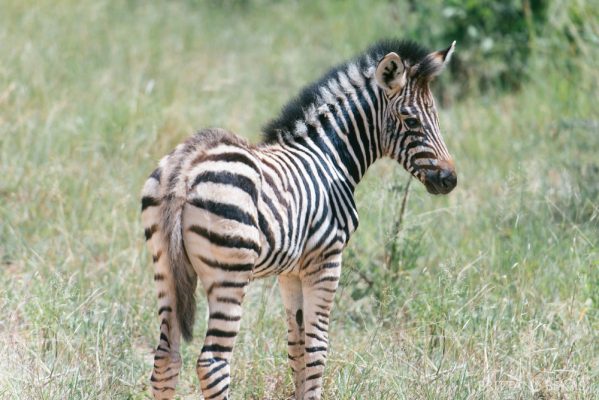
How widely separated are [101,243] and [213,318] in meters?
2.81

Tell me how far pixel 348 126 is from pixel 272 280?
1467 mm

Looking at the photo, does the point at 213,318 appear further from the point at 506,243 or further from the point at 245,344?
the point at 506,243

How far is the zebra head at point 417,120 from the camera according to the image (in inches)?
215

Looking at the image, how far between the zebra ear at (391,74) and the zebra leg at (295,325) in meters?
1.24

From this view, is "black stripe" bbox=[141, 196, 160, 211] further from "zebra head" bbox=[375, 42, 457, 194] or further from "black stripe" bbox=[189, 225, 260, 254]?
"zebra head" bbox=[375, 42, 457, 194]

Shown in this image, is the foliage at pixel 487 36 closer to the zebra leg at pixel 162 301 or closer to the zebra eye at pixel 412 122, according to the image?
the zebra eye at pixel 412 122

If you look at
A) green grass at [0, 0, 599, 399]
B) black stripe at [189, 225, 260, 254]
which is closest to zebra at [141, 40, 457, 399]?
black stripe at [189, 225, 260, 254]

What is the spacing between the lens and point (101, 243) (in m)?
7.10

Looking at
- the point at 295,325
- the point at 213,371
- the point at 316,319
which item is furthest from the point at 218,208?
the point at 295,325

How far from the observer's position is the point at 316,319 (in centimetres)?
529

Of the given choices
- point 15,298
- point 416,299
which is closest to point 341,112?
point 416,299

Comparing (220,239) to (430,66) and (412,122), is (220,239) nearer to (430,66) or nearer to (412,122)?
(412,122)

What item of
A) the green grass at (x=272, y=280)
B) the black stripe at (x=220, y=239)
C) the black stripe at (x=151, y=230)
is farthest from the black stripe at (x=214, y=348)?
the green grass at (x=272, y=280)

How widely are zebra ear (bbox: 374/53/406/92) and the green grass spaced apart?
1.10m
